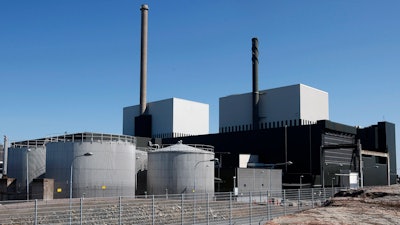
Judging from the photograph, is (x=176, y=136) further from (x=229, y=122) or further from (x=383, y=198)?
(x=383, y=198)

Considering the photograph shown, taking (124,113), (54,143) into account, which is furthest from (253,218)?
(124,113)

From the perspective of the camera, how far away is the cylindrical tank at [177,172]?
71.2 m

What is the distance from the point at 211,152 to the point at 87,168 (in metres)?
22.5

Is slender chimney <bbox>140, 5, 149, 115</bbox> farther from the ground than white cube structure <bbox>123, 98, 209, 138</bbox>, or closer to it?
farther from the ground

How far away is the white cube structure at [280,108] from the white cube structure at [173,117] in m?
11.5

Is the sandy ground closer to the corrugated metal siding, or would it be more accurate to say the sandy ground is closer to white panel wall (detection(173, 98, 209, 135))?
the corrugated metal siding

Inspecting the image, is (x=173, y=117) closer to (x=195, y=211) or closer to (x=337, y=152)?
(x=337, y=152)

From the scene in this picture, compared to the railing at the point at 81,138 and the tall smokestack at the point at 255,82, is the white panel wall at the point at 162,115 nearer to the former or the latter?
the tall smokestack at the point at 255,82

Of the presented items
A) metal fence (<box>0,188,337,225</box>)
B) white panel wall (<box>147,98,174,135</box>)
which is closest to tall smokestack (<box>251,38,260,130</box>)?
white panel wall (<box>147,98,174,135</box>)

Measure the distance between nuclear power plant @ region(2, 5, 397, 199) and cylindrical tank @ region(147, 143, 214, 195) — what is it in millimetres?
146

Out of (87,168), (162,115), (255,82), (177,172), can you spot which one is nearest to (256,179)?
(177,172)

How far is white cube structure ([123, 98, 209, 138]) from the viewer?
13950cm

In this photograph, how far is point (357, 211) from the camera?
14.7 metres

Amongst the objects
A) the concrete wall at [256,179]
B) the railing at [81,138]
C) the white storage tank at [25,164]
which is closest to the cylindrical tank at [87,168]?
the railing at [81,138]
